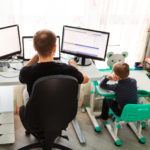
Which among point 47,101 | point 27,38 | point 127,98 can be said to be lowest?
point 127,98

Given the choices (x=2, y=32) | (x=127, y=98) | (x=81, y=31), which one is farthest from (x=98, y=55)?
(x=2, y=32)

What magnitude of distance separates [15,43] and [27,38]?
0.45 feet

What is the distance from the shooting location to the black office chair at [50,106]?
183 centimetres

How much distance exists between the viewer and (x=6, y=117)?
2.99 m

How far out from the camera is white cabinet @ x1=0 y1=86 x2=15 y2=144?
2697 millimetres

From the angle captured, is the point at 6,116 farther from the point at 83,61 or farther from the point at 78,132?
the point at 83,61

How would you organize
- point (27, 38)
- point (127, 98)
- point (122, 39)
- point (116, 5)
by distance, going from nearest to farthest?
point (127, 98) < point (27, 38) < point (116, 5) < point (122, 39)

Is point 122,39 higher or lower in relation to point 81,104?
higher

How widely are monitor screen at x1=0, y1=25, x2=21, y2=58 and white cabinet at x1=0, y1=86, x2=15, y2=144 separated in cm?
54

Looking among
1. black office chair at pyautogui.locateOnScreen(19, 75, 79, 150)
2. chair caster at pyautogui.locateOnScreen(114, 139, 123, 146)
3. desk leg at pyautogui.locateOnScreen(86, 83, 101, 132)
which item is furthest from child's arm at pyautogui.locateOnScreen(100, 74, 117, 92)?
black office chair at pyautogui.locateOnScreen(19, 75, 79, 150)

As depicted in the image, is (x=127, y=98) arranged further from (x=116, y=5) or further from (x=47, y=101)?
(x=116, y=5)

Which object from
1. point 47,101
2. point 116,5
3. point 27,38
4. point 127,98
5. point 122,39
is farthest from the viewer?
point 122,39

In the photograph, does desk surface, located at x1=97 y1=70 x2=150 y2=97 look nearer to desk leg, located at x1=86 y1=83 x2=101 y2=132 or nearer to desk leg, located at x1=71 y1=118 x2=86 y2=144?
desk leg, located at x1=86 y1=83 x2=101 y2=132

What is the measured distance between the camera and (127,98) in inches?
102
